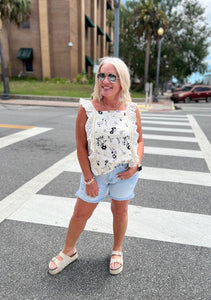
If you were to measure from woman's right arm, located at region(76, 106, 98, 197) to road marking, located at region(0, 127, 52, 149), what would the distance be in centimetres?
493

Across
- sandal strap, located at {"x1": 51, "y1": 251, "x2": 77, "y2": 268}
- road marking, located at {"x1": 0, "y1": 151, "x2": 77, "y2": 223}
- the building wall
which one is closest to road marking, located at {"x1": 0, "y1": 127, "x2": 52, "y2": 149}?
road marking, located at {"x1": 0, "y1": 151, "x2": 77, "y2": 223}

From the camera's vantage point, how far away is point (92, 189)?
1994 mm

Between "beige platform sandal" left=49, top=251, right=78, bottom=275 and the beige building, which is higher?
the beige building

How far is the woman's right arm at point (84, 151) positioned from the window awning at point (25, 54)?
3048 cm

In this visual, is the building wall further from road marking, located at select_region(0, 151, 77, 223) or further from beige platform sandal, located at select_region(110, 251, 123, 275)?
beige platform sandal, located at select_region(110, 251, 123, 275)

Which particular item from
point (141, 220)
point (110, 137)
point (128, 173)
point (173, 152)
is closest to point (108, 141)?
point (110, 137)

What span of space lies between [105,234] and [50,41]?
1189 inches

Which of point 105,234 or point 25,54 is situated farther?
point 25,54

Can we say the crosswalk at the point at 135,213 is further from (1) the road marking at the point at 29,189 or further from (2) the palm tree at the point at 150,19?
(2) the palm tree at the point at 150,19

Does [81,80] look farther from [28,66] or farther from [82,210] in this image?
[82,210]

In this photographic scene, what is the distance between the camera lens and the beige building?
91.9 ft

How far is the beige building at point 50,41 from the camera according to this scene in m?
28.0

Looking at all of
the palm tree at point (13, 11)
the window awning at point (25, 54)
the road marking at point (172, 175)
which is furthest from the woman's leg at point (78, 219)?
the window awning at point (25, 54)

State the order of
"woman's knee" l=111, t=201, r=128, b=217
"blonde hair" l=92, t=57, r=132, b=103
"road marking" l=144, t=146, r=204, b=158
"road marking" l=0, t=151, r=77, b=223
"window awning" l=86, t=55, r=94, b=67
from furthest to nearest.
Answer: "window awning" l=86, t=55, r=94, b=67, "road marking" l=144, t=146, r=204, b=158, "road marking" l=0, t=151, r=77, b=223, "woman's knee" l=111, t=201, r=128, b=217, "blonde hair" l=92, t=57, r=132, b=103
